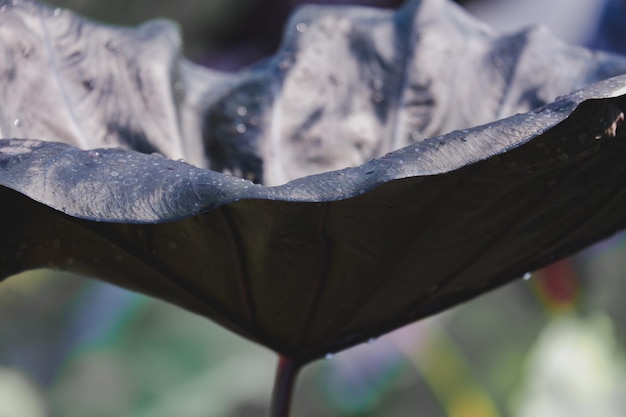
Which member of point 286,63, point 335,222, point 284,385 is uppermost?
point 335,222

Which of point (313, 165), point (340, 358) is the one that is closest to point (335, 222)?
point (313, 165)

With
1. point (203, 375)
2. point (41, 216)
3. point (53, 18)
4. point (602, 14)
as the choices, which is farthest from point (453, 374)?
point (41, 216)

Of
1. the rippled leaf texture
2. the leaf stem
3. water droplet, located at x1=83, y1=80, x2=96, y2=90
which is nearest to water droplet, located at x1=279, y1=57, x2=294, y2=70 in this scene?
the rippled leaf texture

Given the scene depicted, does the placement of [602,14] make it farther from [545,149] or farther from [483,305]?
[545,149]

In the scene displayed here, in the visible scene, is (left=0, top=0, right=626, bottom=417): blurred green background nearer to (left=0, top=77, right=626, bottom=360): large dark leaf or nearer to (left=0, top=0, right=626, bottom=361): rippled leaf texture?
(left=0, top=0, right=626, bottom=361): rippled leaf texture

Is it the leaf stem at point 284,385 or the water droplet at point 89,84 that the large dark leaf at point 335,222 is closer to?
the leaf stem at point 284,385

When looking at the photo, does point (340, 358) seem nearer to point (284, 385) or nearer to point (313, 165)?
point (313, 165)

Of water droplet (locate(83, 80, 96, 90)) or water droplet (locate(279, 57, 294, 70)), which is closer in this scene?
water droplet (locate(83, 80, 96, 90))
